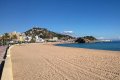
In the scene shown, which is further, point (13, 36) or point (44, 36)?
point (44, 36)

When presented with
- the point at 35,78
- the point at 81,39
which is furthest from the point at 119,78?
the point at 81,39

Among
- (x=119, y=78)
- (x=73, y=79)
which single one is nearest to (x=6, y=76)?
(x=73, y=79)

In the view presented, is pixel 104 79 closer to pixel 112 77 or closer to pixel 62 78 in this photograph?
pixel 112 77

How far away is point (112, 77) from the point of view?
7320 mm

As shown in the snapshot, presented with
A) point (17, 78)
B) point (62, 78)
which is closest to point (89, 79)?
point (62, 78)

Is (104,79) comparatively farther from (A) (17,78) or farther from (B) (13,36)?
(B) (13,36)

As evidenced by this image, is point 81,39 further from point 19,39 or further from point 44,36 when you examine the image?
point 44,36

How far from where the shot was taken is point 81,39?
5069 inches

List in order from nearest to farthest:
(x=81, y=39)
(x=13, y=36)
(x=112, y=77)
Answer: (x=112, y=77), (x=13, y=36), (x=81, y=39)

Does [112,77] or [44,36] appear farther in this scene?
[44,36]

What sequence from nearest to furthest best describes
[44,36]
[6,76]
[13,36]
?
[6,76]
[13,36]
[44,36]

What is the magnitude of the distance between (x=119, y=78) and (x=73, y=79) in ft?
5.56

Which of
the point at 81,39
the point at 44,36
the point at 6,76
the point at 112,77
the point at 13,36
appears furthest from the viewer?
the point at 44,36

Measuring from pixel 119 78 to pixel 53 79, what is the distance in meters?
2.44
